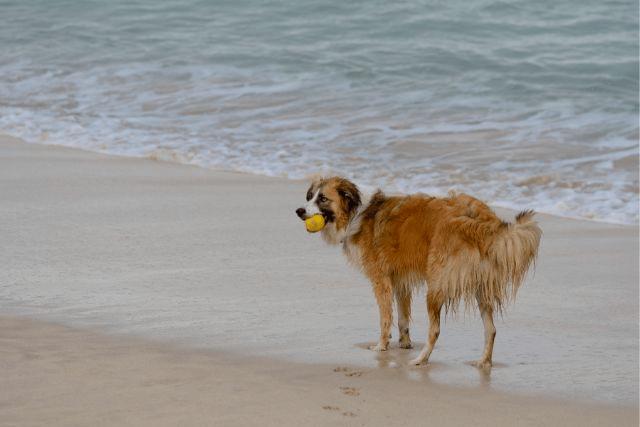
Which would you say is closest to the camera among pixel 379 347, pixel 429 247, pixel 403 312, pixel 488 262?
pixel 488 262

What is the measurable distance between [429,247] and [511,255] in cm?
54

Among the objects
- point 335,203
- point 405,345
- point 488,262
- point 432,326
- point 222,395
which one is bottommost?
point 405,345

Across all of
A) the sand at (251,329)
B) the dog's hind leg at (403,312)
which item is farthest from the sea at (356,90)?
the dog's hind leg at (403,312)

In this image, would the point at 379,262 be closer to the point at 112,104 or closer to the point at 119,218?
the point at 119,218

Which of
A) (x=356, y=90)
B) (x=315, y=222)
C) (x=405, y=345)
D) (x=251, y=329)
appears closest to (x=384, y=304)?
(x=405, y=345)

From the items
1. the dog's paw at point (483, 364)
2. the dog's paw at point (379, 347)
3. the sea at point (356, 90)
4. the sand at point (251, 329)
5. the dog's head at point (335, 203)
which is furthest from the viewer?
Answer: the sea at point (356, 90)

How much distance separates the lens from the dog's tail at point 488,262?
6.05m

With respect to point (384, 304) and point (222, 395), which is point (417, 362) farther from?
point (222, 395)

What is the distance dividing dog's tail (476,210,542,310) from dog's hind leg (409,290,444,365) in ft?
0.81

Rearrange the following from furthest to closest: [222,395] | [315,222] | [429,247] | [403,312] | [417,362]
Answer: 1. [315,222]
2. [403,312]
3. [429,247]
4. [417,362]
5. [222,395]

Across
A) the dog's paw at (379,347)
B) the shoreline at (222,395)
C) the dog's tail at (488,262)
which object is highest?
the dog's tail at (488,262)

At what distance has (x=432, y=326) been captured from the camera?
6363mm

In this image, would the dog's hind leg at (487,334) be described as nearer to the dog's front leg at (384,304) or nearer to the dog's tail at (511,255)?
the dog's tail at (511,255)

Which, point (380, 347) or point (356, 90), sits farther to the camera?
point (356, 90)
